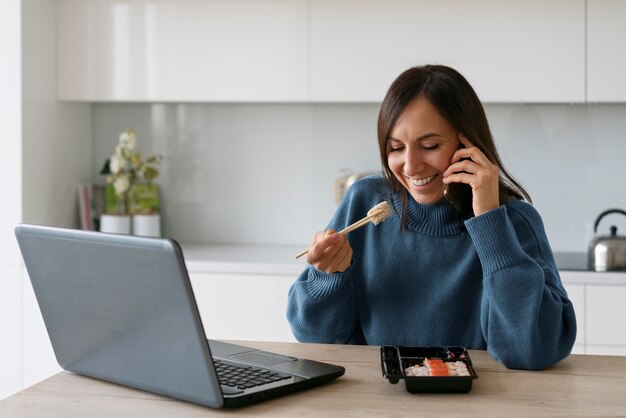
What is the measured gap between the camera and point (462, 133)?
5.99 feet

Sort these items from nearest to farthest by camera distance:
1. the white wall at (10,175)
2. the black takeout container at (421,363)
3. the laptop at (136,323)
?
the laptop at (136,323), the black takeout container at (421,363), the white wall at (10,175)

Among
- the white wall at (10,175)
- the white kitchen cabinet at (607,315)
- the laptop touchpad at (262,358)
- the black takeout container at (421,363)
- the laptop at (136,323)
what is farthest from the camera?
the white wall at (10,175)

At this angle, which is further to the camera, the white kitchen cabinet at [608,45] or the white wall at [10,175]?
the white wall at [10,175]

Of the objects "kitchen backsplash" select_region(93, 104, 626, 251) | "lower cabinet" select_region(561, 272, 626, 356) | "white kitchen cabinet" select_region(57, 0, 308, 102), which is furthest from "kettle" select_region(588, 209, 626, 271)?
"white kitchen cabinet" select_region(57, 0, 308, 102)

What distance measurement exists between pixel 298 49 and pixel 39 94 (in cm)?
102

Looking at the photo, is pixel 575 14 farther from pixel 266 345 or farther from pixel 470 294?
pixel 266 345

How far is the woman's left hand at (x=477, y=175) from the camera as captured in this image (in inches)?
67.1

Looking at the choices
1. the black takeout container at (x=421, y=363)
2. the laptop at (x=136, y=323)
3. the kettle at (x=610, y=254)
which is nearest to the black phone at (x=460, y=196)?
the black takeout container at (x=421, y=363)

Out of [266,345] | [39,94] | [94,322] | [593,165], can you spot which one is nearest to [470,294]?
[266,345]

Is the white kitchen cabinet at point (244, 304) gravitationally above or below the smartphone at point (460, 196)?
below

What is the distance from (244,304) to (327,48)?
101 centimetres

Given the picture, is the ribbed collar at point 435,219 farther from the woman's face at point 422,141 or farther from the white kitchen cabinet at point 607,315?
the white kitchen cabinet at point 607,315

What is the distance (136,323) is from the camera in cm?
133

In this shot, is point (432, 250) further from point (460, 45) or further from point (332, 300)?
point (460, 45)
